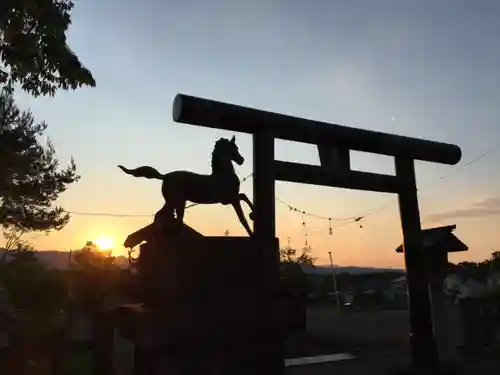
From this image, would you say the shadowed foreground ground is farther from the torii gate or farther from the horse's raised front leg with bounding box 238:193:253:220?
the horse's raised front leg with bounding box 238:193:253:220

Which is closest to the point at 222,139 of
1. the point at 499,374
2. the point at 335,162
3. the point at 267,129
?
the point at 267,129

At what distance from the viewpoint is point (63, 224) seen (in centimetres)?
1842

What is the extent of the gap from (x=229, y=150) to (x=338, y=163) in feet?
5.65

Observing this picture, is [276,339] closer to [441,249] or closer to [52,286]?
[441,249]

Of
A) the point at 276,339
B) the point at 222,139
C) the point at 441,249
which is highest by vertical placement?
the point at 222,139

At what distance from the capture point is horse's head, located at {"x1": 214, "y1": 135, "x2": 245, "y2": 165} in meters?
5.02

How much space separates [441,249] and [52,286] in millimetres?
13132

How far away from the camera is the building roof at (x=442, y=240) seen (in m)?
9.32

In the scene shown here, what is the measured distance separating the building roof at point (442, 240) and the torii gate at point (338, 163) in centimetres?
263

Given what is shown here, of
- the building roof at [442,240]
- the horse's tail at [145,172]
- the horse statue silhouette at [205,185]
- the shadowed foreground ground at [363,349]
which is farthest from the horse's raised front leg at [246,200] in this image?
the building roof at [442,240]

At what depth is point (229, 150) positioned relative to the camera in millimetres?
5086

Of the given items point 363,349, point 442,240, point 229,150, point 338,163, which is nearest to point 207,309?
point 229,150

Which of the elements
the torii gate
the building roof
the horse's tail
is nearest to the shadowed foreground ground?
the torii gate

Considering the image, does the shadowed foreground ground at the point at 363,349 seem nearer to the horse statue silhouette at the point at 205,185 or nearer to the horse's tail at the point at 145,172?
the horse statue silhouette at the point at 205,185
